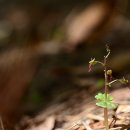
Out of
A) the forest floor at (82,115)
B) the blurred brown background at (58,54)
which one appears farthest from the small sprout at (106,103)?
the blurred brown background at (58,54)

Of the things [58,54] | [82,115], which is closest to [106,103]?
[82,115]

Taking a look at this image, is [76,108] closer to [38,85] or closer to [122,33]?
[38,85]

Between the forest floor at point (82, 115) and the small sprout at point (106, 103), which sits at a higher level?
the forest floor at point (82, 115)

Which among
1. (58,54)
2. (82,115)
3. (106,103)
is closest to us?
(106,103)

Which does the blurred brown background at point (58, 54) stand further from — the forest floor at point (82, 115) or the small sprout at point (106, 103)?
the small sprout at point (106, 103)

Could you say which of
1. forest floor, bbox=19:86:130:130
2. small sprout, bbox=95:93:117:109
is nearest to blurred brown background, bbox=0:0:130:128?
forest floor, bbox=19:86:130:130

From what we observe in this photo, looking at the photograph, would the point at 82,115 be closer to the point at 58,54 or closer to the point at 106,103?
the point at 106,103

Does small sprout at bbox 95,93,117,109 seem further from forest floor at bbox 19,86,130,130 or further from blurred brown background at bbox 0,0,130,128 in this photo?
blurred brown background at bbox 0,0,130,128

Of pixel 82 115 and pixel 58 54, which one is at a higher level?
pixel 58 54
